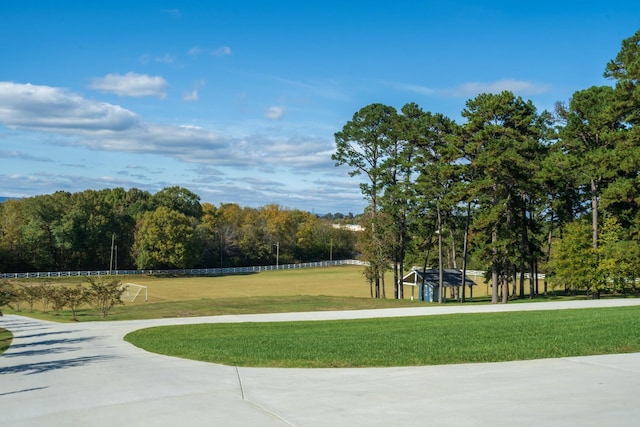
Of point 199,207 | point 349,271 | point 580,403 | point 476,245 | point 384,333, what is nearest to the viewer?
point 580,403

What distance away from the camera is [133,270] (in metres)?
95.9

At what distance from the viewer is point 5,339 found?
65.3 feet

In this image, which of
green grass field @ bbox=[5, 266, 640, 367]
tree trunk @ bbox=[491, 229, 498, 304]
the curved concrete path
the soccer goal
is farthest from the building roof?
the curved concrete path

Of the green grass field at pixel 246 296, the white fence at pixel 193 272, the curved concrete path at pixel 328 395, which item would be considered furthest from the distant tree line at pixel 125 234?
the curved concrete path at pixel 328 395

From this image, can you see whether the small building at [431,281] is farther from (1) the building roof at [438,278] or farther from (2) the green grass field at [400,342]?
(2) the green grass field at [400,342]

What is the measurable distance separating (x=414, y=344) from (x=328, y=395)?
5.98 m

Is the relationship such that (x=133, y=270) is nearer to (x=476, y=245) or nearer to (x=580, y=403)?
(x=476, y=245)

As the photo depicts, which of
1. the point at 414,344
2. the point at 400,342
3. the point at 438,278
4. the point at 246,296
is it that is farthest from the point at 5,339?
the point at 438,278

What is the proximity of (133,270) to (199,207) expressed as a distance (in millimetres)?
25461

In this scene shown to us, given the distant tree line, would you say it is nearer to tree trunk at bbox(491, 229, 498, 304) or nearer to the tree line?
the tree line

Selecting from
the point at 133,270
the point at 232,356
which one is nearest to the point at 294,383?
the point at 232,356

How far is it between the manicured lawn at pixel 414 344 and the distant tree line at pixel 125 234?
74546mm

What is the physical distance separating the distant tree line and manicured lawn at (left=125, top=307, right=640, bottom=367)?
2935 inches

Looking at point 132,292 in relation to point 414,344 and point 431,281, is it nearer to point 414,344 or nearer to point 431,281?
point 431,281
